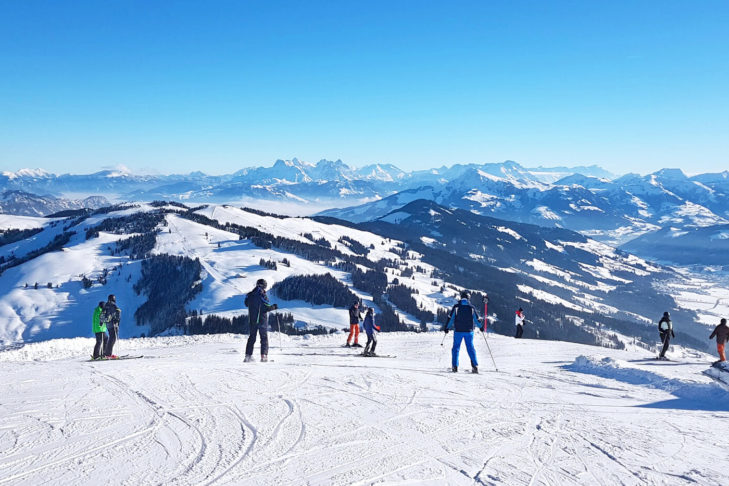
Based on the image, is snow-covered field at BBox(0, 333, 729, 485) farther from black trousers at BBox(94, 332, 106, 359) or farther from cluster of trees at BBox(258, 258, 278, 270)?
cluster of trees at BBox(258, 258, 278, 270)

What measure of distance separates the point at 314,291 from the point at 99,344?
310ft

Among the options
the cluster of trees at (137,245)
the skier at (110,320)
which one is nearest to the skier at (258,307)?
the skier at (110,320)

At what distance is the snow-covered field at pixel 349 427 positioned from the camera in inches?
234

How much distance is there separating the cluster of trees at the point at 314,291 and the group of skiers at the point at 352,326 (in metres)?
85.2

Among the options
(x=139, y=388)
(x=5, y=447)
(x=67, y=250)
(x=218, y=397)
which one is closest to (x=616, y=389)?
(x=218, y=397)

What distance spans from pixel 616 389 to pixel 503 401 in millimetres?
4774

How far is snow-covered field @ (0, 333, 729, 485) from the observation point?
5941mm

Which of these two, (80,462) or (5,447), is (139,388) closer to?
(5,447)

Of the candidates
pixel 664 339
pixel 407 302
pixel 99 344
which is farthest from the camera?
pixel 407 302

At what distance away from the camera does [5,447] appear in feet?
20.8

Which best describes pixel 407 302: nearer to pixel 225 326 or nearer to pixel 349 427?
pixel 225 326

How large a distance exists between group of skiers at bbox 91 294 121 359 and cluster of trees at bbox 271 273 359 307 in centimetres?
8777

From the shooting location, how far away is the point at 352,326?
23141mm

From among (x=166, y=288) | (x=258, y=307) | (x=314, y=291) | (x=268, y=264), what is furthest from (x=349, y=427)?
(x=166, y=288)
